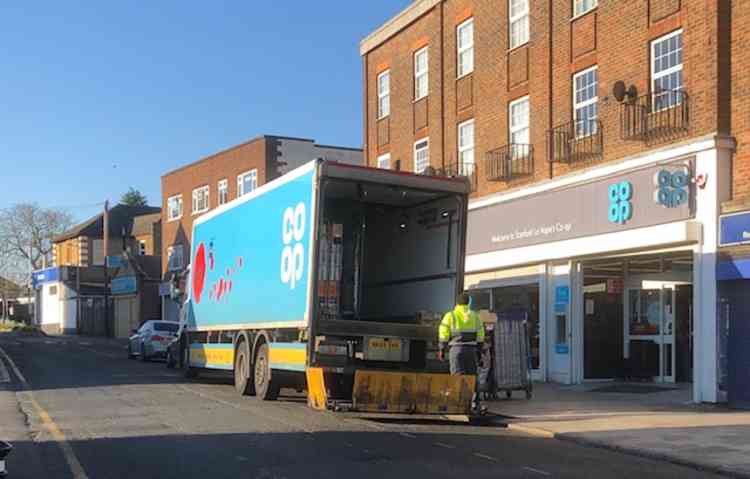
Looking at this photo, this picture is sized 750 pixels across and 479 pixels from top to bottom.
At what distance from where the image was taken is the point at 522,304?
21.5 m

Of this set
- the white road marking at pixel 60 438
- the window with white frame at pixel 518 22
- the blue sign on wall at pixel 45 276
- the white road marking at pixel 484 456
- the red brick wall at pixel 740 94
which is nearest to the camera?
the white road marking at pixel 60 438

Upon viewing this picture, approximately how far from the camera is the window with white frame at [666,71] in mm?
16531

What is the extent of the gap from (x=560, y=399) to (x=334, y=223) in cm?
519

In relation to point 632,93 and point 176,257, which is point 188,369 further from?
point 176,257

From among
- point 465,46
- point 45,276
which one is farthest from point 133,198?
point 465,46

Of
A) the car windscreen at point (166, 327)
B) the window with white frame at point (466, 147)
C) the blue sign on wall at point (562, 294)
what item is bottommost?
the car windscreen at point (166, 327)

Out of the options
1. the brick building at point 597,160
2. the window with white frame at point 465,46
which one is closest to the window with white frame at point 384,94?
the brick building at point 597,160

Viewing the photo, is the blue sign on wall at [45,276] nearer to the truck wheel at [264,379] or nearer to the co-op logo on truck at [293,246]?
the truck wheel at [264,379]

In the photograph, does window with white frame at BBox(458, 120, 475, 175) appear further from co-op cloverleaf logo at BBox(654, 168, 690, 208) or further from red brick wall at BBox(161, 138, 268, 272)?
red brick wall at BBox(161, 138, 268, 272)

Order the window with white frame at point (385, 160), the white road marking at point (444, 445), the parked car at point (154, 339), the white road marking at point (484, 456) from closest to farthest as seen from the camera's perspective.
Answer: the white road marking at point (484, 456)
the white road marking at point (444, 445)
the window with white frame at point (385, 160)
the parked car at point (154, 339)

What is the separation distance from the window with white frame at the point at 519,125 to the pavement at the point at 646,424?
A: 21.1 feet

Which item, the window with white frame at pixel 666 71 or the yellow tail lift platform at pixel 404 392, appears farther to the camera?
the window with white frame at pixel 666 71

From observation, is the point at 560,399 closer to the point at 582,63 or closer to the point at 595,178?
the point at 595,178

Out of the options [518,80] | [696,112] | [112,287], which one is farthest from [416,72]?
[112,287]
